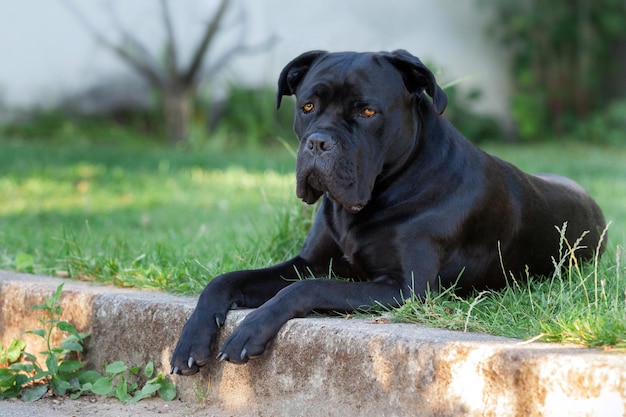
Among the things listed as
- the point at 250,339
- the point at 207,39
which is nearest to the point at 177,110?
the point at 207,39

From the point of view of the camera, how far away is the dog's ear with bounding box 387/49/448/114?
375 cm

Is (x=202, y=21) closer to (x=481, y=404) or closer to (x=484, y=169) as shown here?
(x=484, y=169)

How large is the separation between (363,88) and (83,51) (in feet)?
31.5

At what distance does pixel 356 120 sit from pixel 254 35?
1003cm

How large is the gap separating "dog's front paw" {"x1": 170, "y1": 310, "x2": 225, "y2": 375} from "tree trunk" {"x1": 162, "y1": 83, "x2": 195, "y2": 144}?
29.1 ft

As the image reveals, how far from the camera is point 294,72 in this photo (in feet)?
13.6

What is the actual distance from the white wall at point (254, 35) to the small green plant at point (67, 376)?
27.6ft

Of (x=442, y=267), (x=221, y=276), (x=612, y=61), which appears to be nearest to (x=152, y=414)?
(x=221, y=276)

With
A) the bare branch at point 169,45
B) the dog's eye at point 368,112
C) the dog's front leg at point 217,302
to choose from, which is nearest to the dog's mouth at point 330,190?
the dog's eye at point 368,112

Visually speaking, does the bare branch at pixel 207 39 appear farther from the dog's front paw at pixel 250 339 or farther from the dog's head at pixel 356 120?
the dog's front paw at pixel 250 339

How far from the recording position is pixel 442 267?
3.93 metres

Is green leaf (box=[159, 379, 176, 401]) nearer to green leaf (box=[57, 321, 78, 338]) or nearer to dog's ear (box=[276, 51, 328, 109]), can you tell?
green leaf (box=[57, 321, 78, 338])

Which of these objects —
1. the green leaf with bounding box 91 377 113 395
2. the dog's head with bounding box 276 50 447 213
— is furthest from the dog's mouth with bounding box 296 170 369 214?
the green leaf with bounding box 91 377 113 395

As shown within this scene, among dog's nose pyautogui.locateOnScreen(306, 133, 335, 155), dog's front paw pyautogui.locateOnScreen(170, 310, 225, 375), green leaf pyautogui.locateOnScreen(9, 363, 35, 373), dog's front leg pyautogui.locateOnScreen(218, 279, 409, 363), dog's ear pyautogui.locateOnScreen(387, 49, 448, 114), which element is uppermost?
dog's ear pyautogui.locateOnScreen(387, 49, 448, 114)
